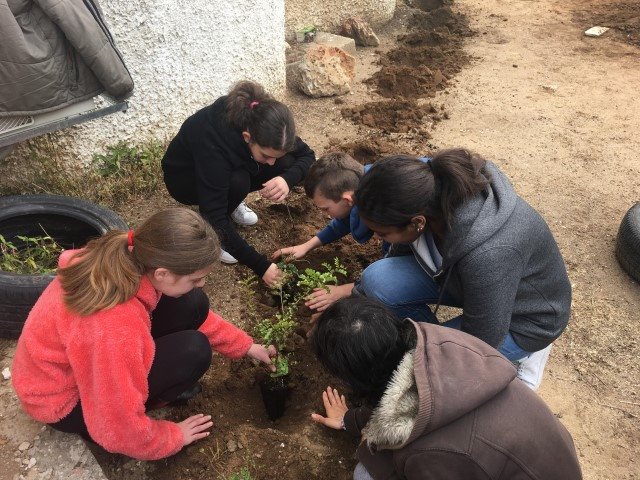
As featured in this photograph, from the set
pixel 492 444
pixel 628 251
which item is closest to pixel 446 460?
pixel 492 444

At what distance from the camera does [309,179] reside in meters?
2.87

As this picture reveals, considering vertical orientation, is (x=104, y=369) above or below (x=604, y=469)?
above

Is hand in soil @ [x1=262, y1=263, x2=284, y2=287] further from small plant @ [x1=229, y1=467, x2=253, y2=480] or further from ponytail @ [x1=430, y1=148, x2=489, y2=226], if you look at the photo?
ponytail @ [x1=430, y1=148, x2=489, y2=226]

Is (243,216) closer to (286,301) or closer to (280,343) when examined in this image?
(286,301)

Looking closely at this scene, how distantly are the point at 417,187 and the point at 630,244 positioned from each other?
2.29 meters

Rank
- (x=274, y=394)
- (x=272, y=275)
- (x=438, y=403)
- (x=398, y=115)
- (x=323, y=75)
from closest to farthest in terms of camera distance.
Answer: (x=438, y=403)
(x=274, y=394)
(x=272, y=275)
(x=398, y=115)
(x=323, y=75)

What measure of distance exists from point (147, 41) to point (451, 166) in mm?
2731

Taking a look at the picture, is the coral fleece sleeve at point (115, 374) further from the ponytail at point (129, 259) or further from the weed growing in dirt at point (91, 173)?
the weed growing in dirt at point (91, 173)

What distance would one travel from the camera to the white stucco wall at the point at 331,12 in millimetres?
6496

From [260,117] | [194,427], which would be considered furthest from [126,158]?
[194,427]

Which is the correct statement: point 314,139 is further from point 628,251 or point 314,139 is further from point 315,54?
point 628,251

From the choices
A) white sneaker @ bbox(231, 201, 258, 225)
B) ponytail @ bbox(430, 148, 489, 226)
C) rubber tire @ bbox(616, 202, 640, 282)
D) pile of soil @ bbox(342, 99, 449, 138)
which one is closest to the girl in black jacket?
white sneaker @ bbox(231, 201, 258, 225)

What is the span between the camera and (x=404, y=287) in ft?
8.54

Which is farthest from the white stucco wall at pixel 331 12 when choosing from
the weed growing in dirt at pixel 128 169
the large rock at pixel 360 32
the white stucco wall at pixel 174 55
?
the weed growing in dirt at pixel 128 169
